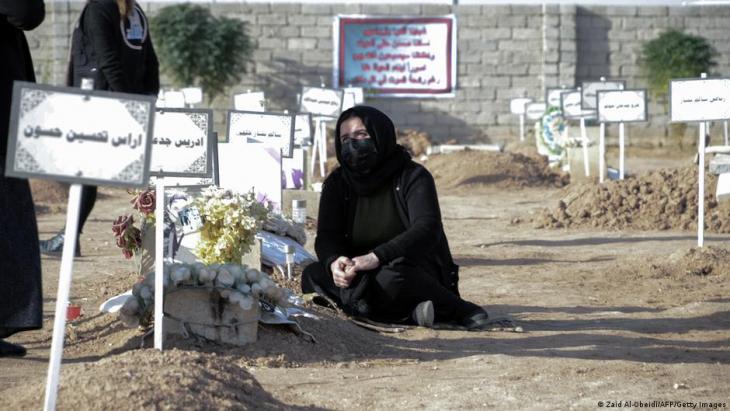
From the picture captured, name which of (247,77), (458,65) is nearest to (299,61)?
(247,77)

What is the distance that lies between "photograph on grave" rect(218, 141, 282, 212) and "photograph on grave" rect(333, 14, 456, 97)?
1871 centimetres

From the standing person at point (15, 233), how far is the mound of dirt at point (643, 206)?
820cm

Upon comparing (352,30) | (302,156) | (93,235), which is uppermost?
(352,30)

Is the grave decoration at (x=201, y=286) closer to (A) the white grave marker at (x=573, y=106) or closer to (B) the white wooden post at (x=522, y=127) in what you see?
(A) the white grave marker at (x=573, y=106)

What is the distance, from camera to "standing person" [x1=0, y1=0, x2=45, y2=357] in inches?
204

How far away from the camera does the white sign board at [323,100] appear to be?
16500 mm

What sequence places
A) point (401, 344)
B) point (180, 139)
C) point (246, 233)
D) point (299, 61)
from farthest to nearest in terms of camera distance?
point (299, 61)
point (246, 233)
point (401, 344)
point (180, 139)

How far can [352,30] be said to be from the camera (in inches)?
1067

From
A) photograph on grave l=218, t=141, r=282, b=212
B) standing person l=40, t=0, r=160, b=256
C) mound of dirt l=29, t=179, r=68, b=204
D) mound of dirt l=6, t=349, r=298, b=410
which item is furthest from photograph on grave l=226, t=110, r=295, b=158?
mound of dirt l=29, t=179, r=68, b=204

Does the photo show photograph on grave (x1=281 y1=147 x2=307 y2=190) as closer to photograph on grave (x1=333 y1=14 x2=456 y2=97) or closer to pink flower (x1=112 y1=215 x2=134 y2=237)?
pink flower (x1=112 y1=215 x2=134 y2=237)

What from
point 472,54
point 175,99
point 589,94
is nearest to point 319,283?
point 175,99

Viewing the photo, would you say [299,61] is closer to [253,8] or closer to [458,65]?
[253,8]

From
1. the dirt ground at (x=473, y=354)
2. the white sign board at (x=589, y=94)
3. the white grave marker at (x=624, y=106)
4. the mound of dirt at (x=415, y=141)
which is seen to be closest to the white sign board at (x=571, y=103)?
the white sign board at (x=589, y=94)

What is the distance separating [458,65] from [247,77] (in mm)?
4375
